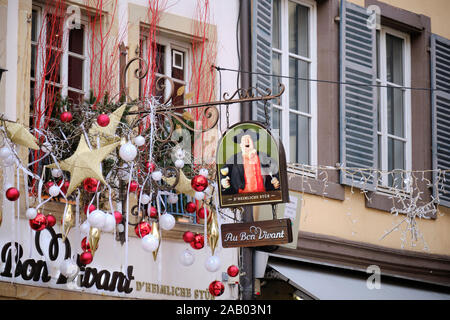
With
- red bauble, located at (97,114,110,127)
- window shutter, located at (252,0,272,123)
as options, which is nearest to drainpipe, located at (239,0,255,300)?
window shutter, located at (252,0,272,123)

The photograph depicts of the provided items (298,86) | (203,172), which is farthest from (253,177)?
(298,86)

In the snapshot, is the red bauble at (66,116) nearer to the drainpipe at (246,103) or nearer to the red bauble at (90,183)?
the red bauble at (90,183)

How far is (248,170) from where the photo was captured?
10.2 meters

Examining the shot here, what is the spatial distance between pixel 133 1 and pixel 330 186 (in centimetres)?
336

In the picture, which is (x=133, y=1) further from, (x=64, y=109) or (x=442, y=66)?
(x=442, y=66)

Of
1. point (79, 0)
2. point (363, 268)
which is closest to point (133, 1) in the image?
point (79, 0)

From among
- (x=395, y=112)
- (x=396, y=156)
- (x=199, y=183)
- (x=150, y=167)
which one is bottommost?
(x=199, y=183)

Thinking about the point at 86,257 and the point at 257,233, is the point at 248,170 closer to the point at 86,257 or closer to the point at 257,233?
the point at 257,233

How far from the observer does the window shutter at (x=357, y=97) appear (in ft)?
46.0

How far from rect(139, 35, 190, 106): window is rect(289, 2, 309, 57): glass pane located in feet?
5.76

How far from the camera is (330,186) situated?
13.6 meters

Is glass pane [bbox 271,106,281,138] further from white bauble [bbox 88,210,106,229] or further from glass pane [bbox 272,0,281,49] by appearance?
white bauble [bbox 88,210,106,229]

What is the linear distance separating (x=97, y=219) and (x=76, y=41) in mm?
3075

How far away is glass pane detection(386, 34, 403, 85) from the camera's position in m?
15.3
